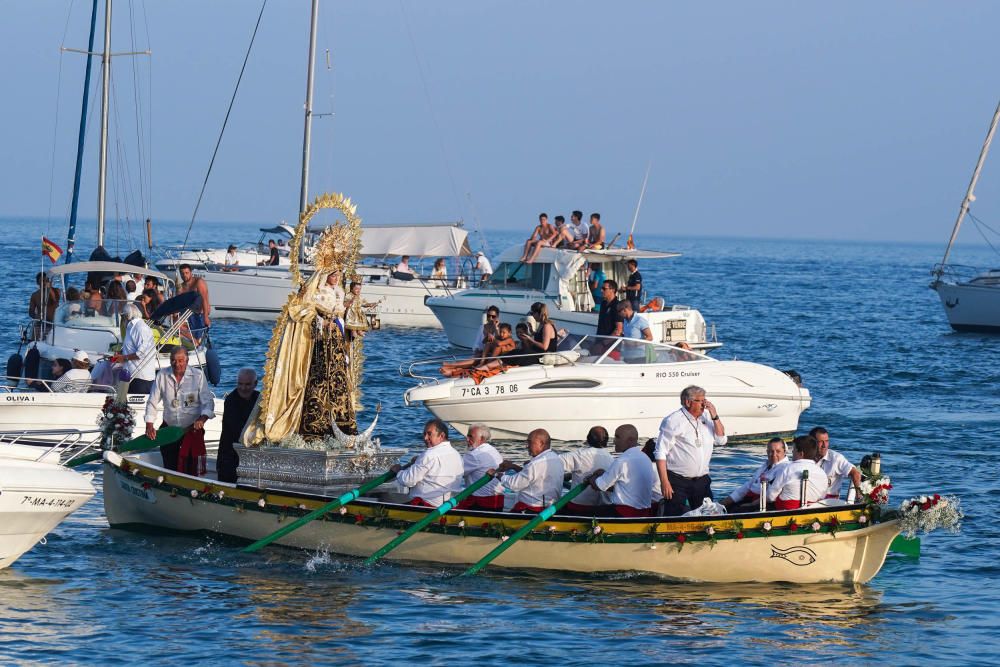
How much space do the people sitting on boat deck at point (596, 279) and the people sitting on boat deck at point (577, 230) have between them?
0.65 m

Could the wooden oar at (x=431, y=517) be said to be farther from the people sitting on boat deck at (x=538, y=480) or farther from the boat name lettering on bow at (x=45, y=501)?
the boat name lettering on bow at (x=45, y=501)

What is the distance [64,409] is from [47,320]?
375cm

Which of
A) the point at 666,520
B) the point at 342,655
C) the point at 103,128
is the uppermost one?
the point at 103,128

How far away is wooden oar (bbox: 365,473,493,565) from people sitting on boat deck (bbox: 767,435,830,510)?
2885mm

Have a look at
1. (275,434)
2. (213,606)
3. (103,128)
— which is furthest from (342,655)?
(103,128)

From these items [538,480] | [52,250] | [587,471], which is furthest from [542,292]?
[538,480]

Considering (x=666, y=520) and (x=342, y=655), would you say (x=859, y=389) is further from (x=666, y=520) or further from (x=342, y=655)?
(x=342, y=655)

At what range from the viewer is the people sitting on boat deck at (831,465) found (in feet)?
48.6

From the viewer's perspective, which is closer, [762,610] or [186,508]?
[762,610]

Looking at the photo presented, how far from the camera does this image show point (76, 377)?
67.2 feet

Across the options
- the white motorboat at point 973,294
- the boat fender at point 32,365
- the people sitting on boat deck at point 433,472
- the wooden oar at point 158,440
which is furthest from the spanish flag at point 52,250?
the white motorboat at point 973,294

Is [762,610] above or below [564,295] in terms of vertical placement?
below

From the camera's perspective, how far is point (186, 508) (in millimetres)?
15625

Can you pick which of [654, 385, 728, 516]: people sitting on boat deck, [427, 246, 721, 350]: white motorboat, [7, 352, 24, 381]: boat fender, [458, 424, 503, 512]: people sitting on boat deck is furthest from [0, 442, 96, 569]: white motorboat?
[427, 246, 721, 350]: white motorboat
